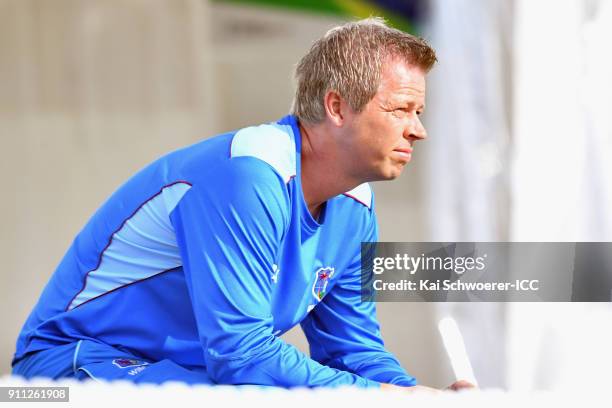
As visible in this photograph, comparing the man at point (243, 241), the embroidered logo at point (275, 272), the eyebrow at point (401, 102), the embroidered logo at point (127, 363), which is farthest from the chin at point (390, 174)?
the embroidered logo at point (127, 363)

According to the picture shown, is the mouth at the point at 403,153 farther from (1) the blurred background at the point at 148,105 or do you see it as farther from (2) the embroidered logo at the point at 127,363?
(1) the blurred background at the point at 148,105

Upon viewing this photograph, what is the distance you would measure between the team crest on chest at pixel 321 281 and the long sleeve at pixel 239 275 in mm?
175

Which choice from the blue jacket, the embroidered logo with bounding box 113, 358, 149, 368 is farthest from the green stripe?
the embroidered logo with bounding box 113, 358, 149, 368

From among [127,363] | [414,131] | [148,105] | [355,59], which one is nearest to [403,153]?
[414,131]

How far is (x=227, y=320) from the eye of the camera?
1.18 meters

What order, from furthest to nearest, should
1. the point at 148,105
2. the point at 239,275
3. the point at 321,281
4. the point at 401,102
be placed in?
the point at 148,105 < the point at 321,281 < the point at 401,102 < the point at 239,275

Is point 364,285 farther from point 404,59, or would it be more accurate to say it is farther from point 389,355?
point 404,59

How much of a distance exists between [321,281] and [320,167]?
0.19m

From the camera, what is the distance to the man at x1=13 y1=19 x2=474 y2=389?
1.20m

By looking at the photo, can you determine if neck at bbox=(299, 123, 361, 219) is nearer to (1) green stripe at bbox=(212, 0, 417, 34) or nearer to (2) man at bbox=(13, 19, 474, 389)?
(2) man at bbox=(13, 19, 474, 389)

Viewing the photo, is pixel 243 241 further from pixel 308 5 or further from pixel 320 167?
pixel 308 5

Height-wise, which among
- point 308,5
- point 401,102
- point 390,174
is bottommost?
point 390,174

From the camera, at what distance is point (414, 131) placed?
1318mm

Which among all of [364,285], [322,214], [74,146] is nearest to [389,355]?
[364,285]
